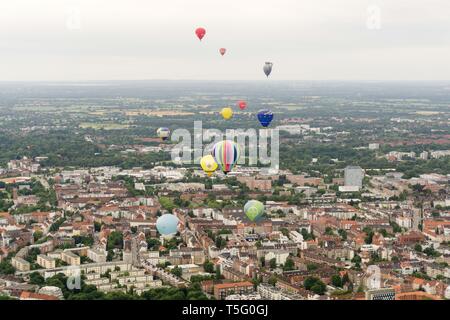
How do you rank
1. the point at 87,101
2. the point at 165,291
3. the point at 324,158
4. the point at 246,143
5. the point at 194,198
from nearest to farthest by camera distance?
1. the point at 165,291
2. the point at 194,198
3. the point at 324,158
4. the point at 246,143
5. the point at 87,101

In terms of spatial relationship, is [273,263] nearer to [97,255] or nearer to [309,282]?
[309,282]

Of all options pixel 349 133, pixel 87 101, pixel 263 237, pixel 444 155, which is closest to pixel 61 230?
pixel 263 237

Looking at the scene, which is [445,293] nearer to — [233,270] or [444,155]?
[233,270]

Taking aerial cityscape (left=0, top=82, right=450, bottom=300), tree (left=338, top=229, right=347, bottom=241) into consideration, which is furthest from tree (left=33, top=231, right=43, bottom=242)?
tree (left=338, top=229, right=347, bottom=241)

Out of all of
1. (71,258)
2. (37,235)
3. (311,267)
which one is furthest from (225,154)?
(37,235)

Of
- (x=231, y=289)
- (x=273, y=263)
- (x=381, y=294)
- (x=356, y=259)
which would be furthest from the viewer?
(x=356, y=259)

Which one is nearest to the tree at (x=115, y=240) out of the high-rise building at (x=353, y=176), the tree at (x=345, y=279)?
the tree at (x=345, y=279)
